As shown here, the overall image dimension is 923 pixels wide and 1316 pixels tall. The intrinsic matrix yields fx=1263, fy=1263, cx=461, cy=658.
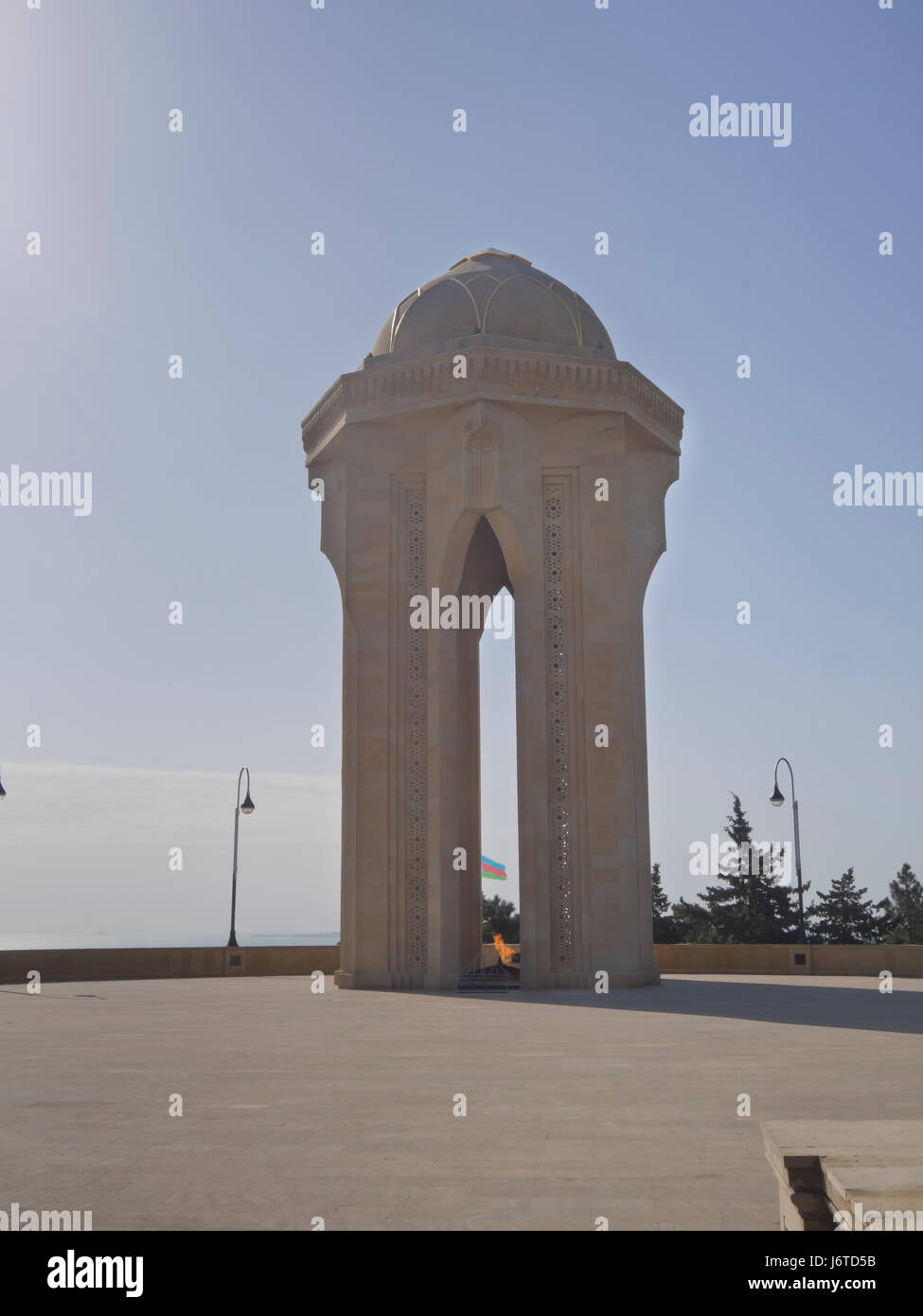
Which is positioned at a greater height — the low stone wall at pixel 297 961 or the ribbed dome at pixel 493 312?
the ribbed dome at pixel 493 312

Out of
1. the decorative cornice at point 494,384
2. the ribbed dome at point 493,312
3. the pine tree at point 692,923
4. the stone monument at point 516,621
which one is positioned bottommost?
the pine tree at point 692,923

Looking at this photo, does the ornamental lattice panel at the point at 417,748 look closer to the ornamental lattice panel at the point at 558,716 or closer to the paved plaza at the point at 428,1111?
the ornamental lattice panel at the point at 558,716

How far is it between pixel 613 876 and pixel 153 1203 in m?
Answer: 23.0

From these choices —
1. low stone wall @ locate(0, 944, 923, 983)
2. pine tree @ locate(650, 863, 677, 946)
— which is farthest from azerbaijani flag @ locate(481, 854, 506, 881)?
pine tree @ locate(650, 863, 677, 946)

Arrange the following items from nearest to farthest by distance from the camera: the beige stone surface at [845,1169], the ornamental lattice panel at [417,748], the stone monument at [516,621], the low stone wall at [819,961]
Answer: the beige stone surface at [845,1169] < the stone monument at [516,621] < the ornamental lattice panel at [417,748] < the low stone wall at [819,961]

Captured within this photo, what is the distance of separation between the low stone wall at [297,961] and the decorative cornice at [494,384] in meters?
15.6

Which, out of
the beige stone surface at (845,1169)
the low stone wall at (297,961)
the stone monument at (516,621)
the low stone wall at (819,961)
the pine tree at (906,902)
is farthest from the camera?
the pine tree at (906,902)

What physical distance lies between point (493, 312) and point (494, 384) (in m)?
2.92

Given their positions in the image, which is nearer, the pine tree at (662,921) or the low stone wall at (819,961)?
the low stone wall at (819,961)

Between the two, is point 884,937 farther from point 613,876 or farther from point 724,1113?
point 724,1113

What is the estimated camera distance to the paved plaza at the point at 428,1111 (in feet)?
22.5

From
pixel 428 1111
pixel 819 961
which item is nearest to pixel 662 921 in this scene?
pixel 819 961

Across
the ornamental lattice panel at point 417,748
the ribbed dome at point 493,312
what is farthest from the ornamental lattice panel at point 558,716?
the ribbed dome at point 493,312

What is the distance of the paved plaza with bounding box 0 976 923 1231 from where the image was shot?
22.5 feet
